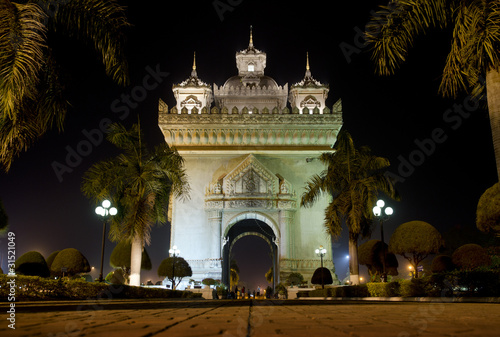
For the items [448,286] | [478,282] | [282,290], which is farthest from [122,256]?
[478,282]

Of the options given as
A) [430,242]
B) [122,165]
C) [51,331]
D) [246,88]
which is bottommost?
[51,331]

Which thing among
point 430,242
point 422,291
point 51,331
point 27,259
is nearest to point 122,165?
point 27,259

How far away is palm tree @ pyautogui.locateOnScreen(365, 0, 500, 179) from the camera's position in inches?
320

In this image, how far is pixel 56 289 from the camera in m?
11.8

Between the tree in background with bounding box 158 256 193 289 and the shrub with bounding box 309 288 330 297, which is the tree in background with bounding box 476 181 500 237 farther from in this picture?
the tree in background with bounding box 158 256 193 289

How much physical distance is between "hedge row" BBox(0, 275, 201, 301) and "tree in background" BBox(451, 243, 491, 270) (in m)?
16.0

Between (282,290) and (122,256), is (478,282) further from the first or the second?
(122,256)

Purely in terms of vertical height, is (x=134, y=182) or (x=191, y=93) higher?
(x=191, y=93)

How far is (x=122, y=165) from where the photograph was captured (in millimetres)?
17422

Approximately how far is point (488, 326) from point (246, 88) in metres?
34.0

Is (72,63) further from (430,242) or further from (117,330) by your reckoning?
Result: (430,242)

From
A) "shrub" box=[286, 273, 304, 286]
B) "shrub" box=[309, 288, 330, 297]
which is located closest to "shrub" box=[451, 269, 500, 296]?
"shrub" box=[309, 288, 330, 297]

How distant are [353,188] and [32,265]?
43.5 feet

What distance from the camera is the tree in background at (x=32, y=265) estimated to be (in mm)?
18938
